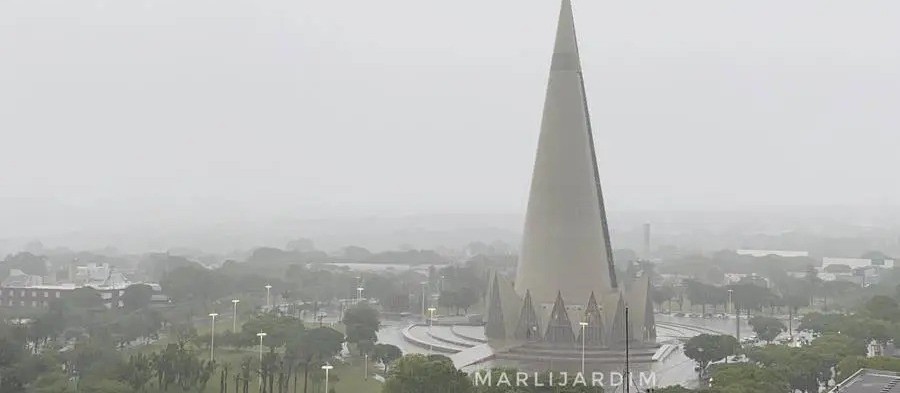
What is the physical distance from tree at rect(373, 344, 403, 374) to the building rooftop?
517 inches

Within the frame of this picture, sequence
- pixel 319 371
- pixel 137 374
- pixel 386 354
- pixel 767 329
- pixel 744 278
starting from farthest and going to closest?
pixel 744 278
pixel 767 329
pixel 386 354
pixel 319 371
pixel 137 374

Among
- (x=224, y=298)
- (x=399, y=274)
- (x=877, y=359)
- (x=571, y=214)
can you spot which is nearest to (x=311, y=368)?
(x=571, y=214)

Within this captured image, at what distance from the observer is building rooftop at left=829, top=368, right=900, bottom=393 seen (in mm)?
19828

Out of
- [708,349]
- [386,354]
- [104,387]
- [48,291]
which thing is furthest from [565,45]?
[48,291]

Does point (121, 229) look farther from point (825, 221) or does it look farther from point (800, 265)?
point (825, 221)

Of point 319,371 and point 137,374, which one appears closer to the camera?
point 137,374

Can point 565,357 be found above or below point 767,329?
below

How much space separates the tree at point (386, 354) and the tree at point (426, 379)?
762 cm

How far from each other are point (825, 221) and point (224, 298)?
148 m

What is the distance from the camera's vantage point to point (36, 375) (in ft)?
79.6

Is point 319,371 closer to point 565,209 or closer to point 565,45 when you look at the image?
point 565,209

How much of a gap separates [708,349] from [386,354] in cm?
956

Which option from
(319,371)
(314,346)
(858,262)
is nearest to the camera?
(319,371)

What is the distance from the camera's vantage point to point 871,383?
2083 centimetres
